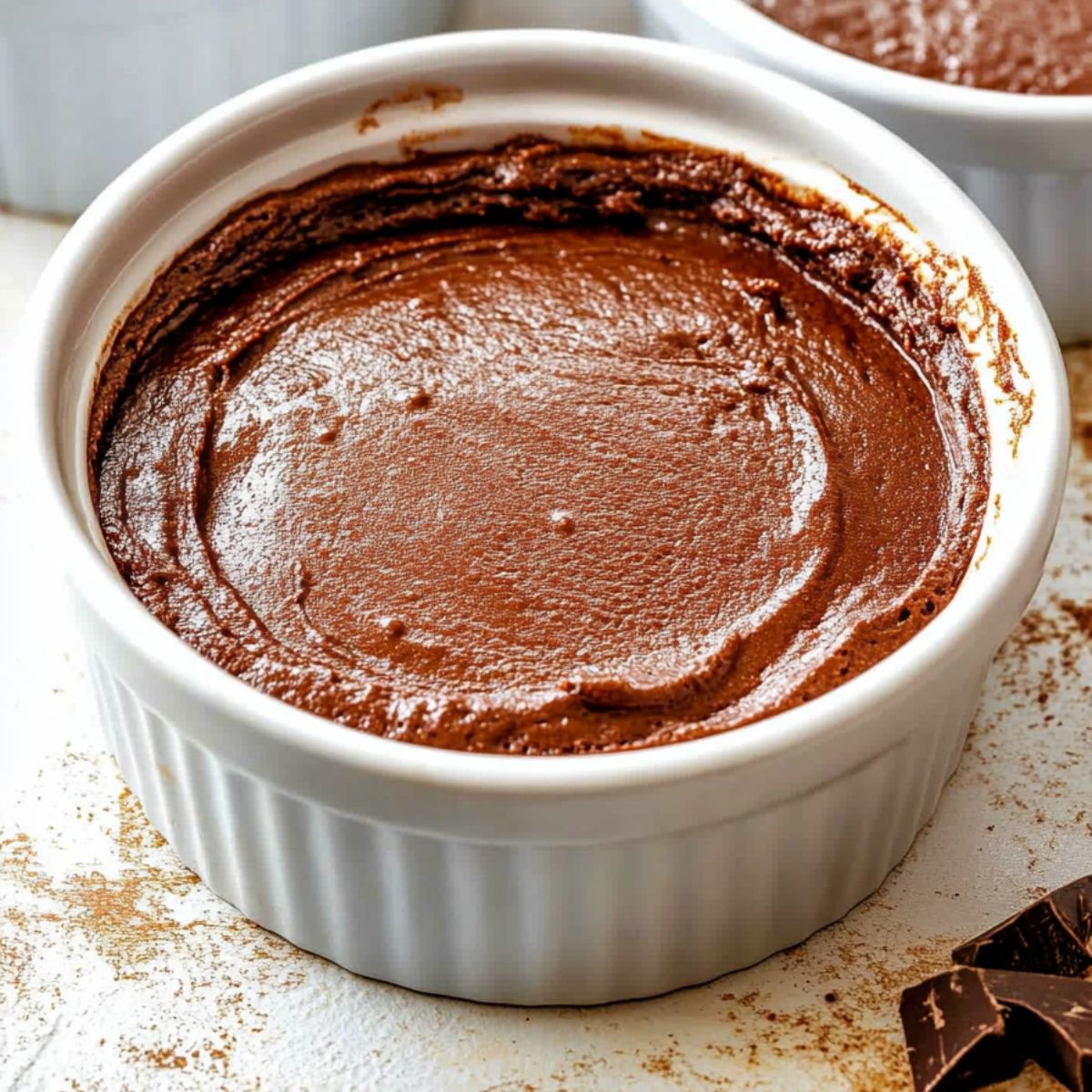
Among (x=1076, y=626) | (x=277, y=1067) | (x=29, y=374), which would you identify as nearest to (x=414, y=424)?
(x=29, y=374)

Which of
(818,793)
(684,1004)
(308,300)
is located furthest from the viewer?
(308,300)

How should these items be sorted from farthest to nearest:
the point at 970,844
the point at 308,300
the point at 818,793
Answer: the point at 308,300, the point at 970,844, the point at 818,793

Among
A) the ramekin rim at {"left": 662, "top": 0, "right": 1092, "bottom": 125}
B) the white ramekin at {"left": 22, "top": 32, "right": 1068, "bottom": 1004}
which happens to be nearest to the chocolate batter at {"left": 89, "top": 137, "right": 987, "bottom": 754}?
the white ramekin at {"left": 22, "top": 32, "right": 1068, "bottom": 1004}

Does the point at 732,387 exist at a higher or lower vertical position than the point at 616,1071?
higher

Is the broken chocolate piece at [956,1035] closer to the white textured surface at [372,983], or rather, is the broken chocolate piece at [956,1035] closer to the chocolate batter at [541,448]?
the white textured surface at [372,983]

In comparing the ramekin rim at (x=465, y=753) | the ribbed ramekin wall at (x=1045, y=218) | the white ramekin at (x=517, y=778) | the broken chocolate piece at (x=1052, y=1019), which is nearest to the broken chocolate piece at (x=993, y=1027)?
the broken chocolate piece at (x=1052, y=1019)

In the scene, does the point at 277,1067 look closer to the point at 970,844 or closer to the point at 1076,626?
the point at 970,844
